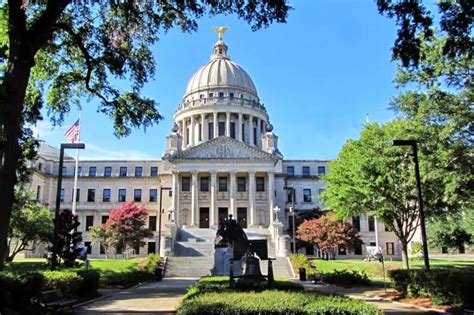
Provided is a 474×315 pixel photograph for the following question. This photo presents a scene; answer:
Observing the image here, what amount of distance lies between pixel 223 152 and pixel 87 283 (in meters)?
42.3

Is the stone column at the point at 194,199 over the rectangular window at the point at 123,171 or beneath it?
beneath

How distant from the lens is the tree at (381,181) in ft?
93.1

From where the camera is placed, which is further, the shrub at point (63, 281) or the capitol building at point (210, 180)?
the capitol building at point (210, 180)

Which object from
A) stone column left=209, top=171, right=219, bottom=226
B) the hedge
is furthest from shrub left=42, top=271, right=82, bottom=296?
stone column left=209, top=171, right=219, bottom=226

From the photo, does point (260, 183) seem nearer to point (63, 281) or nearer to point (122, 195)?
point (122, 195)

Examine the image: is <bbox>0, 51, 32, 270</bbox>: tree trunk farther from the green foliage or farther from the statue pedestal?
the statue pedestal

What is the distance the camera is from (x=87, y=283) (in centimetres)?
1822

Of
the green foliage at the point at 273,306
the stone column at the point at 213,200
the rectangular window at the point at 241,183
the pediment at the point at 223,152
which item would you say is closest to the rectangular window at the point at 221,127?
the pediment at the point at 223,152

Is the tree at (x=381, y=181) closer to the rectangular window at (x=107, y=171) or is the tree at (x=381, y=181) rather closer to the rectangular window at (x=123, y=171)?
the rectangular window at (x=123, y=171)

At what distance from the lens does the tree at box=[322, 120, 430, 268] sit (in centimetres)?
2839

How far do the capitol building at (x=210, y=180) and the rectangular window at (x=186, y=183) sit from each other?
14 centimetres

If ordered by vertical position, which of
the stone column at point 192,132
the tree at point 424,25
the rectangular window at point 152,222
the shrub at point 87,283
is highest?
the stone column at point 192,132

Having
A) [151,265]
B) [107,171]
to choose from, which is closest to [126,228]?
[151,265]

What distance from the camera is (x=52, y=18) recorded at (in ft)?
43.2
